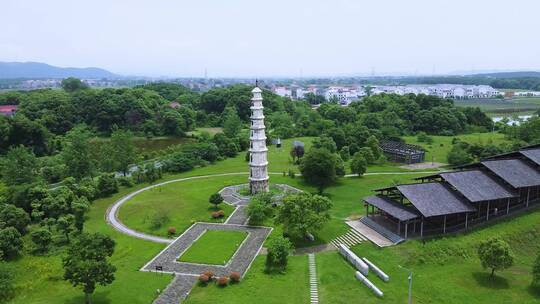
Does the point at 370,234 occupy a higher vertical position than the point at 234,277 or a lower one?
higher

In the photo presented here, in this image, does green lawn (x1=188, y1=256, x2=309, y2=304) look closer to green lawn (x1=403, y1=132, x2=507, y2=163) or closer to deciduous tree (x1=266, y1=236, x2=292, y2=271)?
deciduous tree (x1=266, y1=236, x2=292, y2=271)

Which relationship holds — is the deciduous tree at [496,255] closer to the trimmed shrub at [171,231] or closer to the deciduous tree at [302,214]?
the deciduous tree at [302,214]

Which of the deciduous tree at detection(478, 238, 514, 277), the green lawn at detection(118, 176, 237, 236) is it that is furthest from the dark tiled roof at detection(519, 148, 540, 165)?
the green lawn at detection(118, 176, 237, 236)

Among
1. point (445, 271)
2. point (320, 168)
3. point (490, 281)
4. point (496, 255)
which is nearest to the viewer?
point (496, 255)

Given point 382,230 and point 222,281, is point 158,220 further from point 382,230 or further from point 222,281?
point 382,230

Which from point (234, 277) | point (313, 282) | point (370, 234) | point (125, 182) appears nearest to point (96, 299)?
point (234, 277)

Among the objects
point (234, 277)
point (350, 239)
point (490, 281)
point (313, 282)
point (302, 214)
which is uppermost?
point (302, 214)
